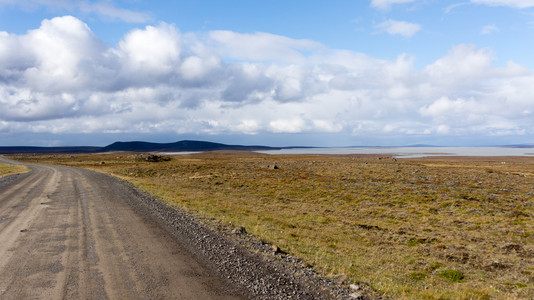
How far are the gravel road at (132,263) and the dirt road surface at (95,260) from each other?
3 cm

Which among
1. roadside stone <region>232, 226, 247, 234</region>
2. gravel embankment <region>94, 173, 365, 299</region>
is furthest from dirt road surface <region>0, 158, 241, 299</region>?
roadside stone <region>232, 226, 247, 234</region>

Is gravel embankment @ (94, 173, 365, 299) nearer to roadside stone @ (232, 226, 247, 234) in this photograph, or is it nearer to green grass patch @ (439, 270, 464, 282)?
roadside stone @ (232, 226, 247, 234)

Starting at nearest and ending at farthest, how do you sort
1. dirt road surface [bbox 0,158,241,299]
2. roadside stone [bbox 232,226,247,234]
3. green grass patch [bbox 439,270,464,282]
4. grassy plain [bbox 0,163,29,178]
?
dirt road surface [bbox 0,158,241,299] → green grass patch [bbox 439,270,464,282] → roadside stone [bbox 232,226,247,234] → grassy plain [bbox 0,163,29,178]

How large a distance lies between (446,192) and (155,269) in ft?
112

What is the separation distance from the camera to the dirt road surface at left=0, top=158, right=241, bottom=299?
7871mm

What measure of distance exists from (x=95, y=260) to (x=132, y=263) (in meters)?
1.29

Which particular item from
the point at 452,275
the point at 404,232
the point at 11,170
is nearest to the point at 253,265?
the point at 452,275

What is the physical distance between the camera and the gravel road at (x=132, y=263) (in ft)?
26.1

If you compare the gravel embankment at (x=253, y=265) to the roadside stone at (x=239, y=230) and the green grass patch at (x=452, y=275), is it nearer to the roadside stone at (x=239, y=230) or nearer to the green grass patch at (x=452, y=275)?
the roadside stone at (x=239, y=230)

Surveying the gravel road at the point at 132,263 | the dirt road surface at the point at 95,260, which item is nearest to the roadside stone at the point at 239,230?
the gravel road at the point at 132,263

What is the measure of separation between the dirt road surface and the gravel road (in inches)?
1.0

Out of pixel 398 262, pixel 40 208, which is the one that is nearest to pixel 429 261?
pixel 398 262

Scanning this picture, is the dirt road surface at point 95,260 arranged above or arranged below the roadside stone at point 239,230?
above

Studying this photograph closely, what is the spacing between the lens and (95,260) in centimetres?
994
